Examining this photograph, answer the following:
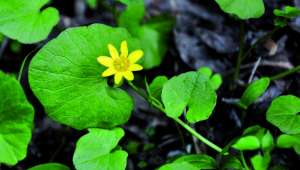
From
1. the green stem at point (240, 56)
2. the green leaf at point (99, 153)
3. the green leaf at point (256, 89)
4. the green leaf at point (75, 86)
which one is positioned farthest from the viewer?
the green stem at point (240, 56)

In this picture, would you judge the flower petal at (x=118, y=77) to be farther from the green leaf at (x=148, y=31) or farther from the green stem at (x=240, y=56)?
the green stem at (x=240, y=56)

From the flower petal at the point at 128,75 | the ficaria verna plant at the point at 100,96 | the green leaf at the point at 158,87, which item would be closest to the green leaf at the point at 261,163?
the ficaria verna plant at the point at 100,96

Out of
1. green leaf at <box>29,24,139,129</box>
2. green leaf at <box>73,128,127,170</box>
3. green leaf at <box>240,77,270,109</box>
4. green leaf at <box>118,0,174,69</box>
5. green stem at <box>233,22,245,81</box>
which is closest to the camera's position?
green leaf at <box>73,128,127,170</box>

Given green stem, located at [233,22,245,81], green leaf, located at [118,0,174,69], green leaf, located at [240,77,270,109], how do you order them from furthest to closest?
green leaf, located at [118,0,174,69], green stem, located at [233,22,245,81], green leaf, located at [240,77,270,109]

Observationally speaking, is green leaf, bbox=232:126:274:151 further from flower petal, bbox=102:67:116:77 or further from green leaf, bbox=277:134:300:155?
flower petal, bbox=102:67:116:77

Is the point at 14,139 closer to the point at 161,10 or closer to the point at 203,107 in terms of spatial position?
the point at 203,107

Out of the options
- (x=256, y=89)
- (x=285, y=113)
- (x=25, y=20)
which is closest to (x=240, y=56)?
(x=256, y=89)

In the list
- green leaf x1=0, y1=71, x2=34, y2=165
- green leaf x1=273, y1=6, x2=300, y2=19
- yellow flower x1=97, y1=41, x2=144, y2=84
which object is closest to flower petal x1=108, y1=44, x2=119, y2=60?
yellow flower x1=97, y1=41, x2=144, y2=84
